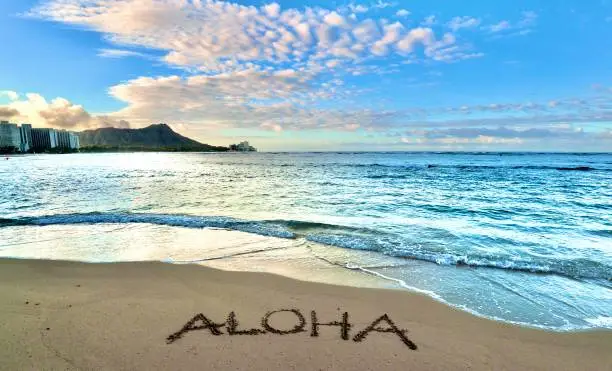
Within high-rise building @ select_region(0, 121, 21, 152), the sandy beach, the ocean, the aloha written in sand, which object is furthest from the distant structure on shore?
the aloha written in sand

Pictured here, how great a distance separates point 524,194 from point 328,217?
15.8 meters

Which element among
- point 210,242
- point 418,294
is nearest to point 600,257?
point 418,294

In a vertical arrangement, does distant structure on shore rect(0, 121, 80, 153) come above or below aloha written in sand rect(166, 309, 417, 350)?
above

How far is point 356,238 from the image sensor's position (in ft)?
33.7

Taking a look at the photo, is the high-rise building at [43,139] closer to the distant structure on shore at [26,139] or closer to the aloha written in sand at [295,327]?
the distant structure on shore at [26,139]

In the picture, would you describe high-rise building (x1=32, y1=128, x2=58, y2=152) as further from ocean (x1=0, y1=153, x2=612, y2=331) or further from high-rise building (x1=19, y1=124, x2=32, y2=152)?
ocean (x1=0, y1=153, x2=612, y2=331)

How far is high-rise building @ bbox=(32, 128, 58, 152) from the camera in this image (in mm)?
189250

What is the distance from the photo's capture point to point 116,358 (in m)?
3.96

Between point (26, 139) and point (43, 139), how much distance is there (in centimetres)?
1186

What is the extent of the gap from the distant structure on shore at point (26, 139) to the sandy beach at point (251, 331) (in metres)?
202

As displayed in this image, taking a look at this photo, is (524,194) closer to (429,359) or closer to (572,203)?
(572,203)

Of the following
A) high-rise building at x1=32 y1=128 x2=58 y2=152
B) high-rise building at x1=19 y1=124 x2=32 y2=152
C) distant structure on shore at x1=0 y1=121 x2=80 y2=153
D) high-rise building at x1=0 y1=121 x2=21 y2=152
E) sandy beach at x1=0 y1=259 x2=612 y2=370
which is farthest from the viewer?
high-rise building at x1=32 y1=128 x2=58 y2=152

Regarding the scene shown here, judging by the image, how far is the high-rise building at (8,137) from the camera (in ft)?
520

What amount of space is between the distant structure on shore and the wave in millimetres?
193322
